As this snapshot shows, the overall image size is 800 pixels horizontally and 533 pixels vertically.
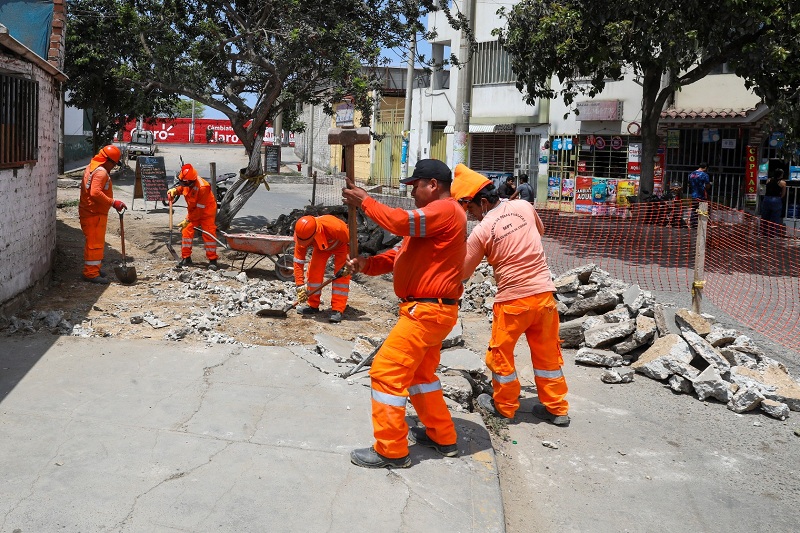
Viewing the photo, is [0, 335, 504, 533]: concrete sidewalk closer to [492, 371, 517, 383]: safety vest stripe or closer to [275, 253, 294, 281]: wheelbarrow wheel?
[492, 371, 517, 383]: safety vest stripe

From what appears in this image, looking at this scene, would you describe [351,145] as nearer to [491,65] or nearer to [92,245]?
[92,245]

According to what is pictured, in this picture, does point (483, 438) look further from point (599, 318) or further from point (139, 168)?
point (139, 168)

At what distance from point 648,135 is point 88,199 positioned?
12093mm

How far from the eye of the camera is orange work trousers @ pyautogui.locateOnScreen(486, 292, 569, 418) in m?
5.79

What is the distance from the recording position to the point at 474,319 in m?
9.77

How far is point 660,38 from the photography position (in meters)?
14.1

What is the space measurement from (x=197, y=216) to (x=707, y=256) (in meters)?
8.58

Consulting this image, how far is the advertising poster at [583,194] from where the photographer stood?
22.8m

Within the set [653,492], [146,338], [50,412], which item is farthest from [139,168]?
[653,492]

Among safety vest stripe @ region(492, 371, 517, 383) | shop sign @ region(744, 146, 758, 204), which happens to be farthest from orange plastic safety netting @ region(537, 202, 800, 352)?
safety vest stripe @ region(492, 371, 517, 383)

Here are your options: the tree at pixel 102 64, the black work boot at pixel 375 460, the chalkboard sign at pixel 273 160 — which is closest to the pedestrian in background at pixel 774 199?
the tree at pixel 102 64

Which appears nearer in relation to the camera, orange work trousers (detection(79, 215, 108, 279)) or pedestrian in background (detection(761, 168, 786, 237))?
orange work trousers (detection(79, 215, 108, 279))

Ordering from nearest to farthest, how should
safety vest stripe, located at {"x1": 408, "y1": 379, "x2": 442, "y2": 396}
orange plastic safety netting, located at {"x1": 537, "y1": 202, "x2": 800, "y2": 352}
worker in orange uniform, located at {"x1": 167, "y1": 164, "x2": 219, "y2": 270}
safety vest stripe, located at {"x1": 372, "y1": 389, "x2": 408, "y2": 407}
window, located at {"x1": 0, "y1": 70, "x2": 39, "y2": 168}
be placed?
safety vest stripe, located at {"x1": 372, "y1": 389, "x2": 408, "y2": 407} < safety vest stripe, located at {"x1": 408, "y1": 379, "x2": 442, "y2": 396} < window, located at {"x1": 0, "y1": 70, "x2": 39, "y2": 168} < orange plastic safety netting, located at {"x1": 537, "y1": 202, "x2": 800, "y2": 352} < worker in orange uniform, located at {"x1": 167, "y1": 164, "x2": 219, "y2": 270}

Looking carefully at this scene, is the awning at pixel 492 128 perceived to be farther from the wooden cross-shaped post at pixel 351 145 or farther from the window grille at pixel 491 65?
the wooden cross-shaped post at pixel 351 145
